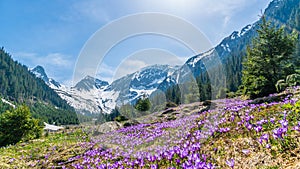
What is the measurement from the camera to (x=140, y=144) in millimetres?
9188

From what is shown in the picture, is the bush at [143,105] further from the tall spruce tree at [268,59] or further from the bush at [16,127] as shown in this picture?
the tall spruce tree at [268,59]

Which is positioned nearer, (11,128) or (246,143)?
(246,143)

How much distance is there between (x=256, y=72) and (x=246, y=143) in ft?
61.1

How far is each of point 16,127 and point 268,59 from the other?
25.7 meters

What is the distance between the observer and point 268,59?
20922 mm

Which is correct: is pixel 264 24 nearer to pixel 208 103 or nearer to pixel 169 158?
pixel 208 103

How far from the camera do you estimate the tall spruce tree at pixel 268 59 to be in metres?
20.7

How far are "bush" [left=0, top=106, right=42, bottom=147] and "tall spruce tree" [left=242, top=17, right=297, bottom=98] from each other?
22.9 metres

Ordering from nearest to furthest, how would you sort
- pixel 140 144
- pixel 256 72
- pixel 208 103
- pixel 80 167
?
1. pixel 80 167
2. pixel 140 144
3. pixel 256 72
4. pixel 208 103

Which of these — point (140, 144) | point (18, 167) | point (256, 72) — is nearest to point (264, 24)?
point (256, 72)

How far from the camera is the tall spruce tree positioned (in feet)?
67.8

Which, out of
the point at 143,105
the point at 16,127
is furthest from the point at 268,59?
the point at 16,127

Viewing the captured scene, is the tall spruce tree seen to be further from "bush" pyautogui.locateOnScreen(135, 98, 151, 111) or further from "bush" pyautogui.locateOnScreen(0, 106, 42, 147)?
"bush" pyautogui.locateOnScreen(0, 106, 42, 147)

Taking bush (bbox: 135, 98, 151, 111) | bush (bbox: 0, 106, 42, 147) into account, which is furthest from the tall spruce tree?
bush (bbox: 0, 106, 42, 147)
